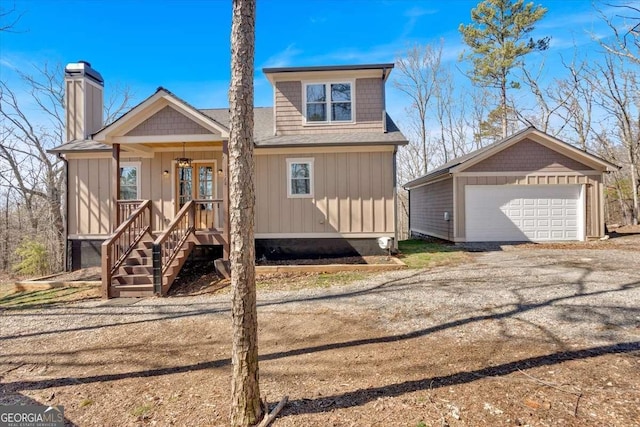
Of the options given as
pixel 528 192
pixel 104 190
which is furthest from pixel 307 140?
pixel 528 192

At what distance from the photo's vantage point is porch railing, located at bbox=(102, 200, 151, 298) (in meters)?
6.62

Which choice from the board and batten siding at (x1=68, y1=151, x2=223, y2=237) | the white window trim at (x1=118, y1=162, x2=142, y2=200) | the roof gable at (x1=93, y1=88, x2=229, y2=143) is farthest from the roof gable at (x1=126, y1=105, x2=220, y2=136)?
the white window trim at (x1=118, y1=162, x2=142, y2=200)

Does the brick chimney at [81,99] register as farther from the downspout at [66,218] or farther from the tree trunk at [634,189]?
the tree trunk at [634,189]

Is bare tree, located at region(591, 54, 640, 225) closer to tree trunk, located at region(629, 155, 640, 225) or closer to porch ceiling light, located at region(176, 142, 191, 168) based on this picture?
tree trunk, located at region(629, 155, 640, 225)

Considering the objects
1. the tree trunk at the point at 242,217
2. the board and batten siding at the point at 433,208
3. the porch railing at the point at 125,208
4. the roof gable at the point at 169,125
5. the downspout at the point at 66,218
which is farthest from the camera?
the board and batten siding at the point at 433,208

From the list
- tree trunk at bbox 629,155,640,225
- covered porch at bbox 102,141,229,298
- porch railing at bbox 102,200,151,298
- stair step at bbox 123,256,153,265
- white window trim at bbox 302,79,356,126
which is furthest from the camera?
tree trunk at bbox 629,155,640,225

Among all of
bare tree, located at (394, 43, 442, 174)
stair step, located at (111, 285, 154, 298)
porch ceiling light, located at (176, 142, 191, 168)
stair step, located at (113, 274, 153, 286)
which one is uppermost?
bare tree, located at (394, 43, 442, 174)

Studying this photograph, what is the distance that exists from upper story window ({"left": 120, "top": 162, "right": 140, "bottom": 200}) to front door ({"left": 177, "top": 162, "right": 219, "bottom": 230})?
1.36 m

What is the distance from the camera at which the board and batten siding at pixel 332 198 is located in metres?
9.41

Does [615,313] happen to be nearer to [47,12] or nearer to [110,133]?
[110,133]

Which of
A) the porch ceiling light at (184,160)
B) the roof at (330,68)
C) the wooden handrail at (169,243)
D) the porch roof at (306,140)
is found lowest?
the wooden handrail at (169,243)

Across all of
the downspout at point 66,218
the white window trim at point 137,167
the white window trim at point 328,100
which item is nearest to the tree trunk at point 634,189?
the white window trim at point 328,100

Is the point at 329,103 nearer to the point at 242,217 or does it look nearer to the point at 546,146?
the point at 546,146

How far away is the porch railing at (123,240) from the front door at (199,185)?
1.51 m
